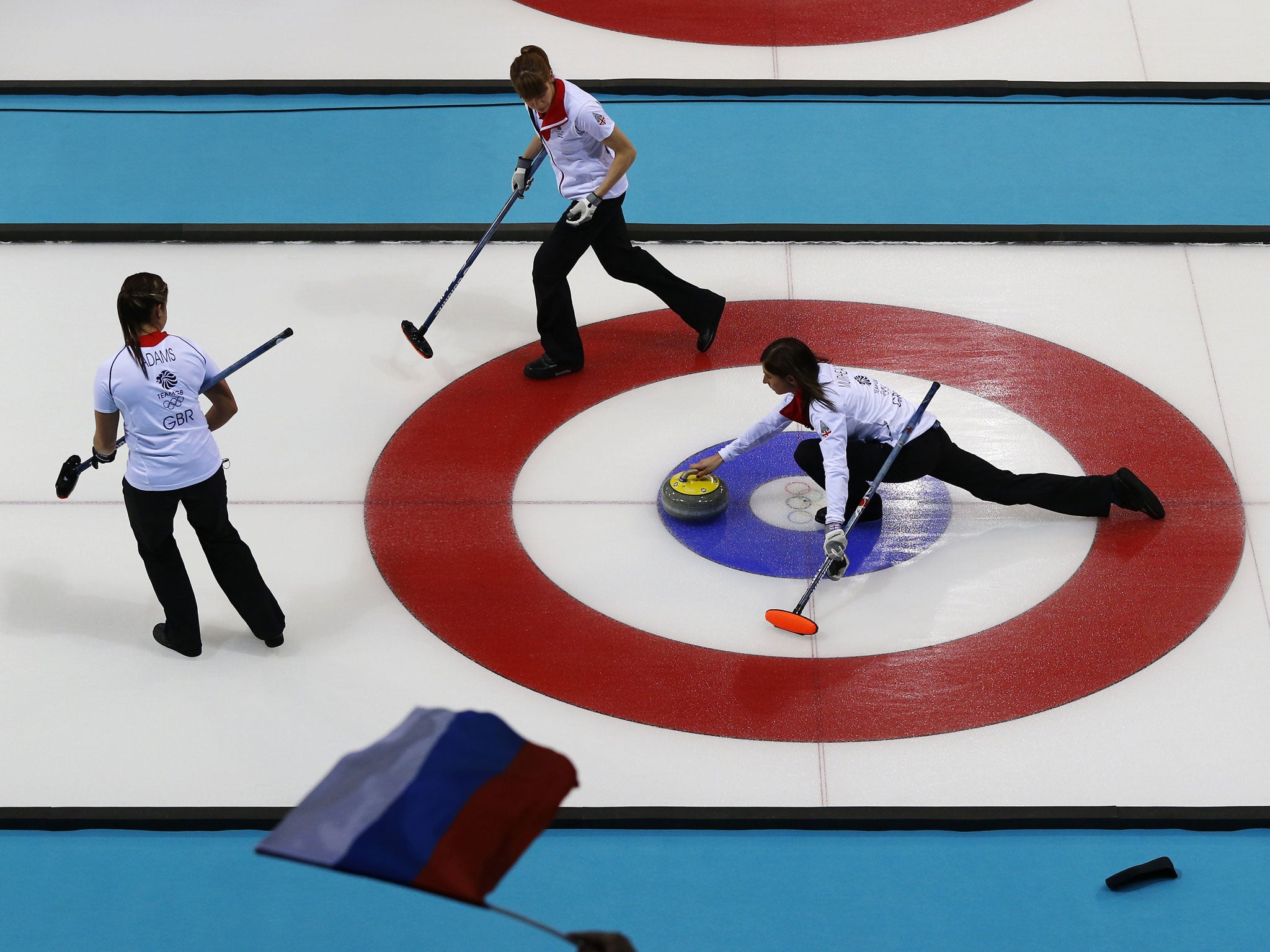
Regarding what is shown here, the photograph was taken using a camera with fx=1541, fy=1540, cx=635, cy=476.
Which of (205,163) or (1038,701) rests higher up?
(205,163)

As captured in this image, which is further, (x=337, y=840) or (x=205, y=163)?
(x=205, y=163)

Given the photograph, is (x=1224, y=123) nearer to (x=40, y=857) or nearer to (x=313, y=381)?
(x=313, y=381)

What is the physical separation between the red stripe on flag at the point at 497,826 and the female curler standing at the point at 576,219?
3910 mm

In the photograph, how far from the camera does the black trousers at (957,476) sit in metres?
6.62

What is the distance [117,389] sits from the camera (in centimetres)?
556

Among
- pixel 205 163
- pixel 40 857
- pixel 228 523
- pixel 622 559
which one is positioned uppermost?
pixel 205 163

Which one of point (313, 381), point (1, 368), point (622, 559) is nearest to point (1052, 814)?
point (622, 559)

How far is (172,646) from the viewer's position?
20.9 feet

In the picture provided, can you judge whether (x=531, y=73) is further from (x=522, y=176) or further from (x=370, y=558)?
(x=370, y=558)

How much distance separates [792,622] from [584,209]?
235cm

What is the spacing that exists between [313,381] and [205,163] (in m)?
2.56

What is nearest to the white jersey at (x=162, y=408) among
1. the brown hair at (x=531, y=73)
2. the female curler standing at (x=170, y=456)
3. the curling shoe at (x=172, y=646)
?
the female curler standing at (x=170, y=456)

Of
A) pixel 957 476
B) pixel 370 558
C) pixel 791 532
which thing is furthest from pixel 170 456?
pixel 957 476

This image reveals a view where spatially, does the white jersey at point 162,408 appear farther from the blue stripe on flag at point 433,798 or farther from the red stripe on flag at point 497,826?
the red stripe on flag at point 497,826
